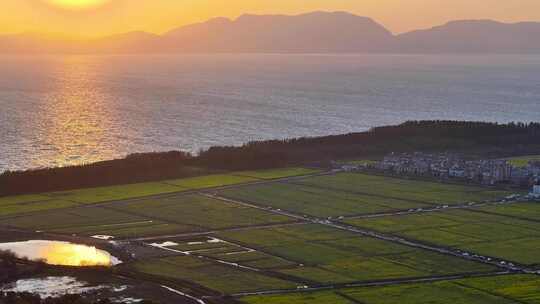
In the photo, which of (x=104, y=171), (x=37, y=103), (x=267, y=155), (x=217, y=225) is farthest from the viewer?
(x=37, y=103)

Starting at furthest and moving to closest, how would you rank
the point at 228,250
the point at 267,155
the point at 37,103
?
the point at 37,103 → the point at 267,155 → the point at 228,250

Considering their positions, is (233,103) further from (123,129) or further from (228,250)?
(228,250)

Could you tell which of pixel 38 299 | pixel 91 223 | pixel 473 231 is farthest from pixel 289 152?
pixel 38 299

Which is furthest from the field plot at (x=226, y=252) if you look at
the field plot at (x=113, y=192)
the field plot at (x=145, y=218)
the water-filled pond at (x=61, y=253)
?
the field plot at (x=113, y=192)

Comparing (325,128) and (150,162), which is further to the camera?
(325,128)

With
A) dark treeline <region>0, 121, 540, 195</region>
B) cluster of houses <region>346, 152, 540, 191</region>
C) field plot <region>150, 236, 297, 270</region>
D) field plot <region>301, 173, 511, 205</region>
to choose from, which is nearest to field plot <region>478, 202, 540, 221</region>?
field plot <region>301, 173, 511, 205</region>

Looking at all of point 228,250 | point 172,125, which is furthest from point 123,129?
point 228,250
